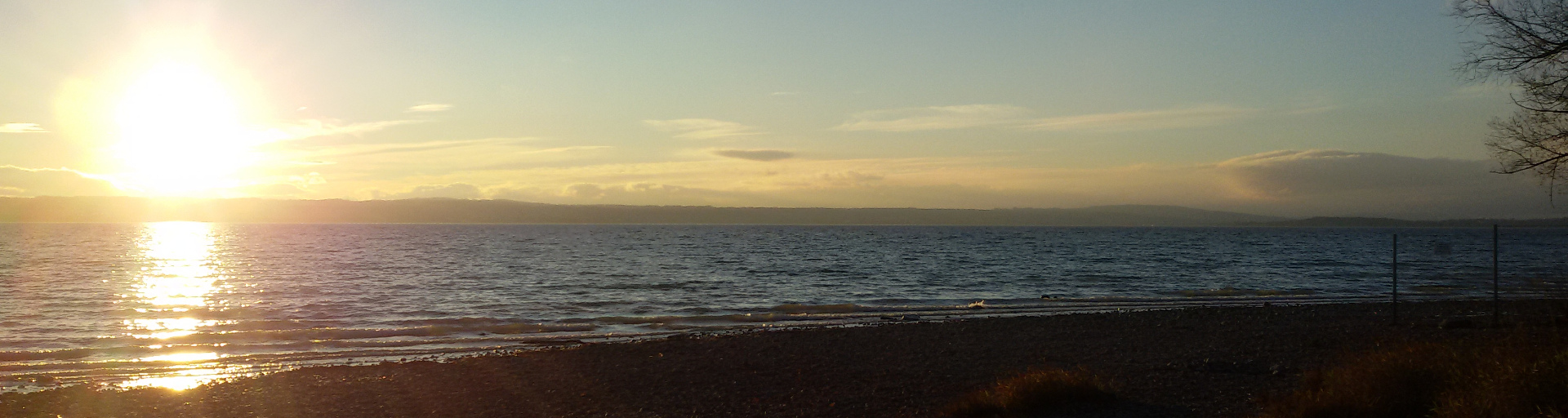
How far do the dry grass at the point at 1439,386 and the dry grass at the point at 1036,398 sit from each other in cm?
164

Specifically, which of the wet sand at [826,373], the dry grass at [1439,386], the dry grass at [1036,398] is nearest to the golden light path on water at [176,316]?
the wet sand at [826,373]

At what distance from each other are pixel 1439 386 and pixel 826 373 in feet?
25.8

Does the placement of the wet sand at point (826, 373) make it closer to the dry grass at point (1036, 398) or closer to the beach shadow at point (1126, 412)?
the beach shadow at point (1126, 412)

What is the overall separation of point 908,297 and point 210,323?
20.6 metres

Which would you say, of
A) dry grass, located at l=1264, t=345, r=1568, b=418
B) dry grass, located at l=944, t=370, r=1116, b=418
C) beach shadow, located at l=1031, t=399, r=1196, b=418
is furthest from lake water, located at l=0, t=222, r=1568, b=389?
dry grass, located at l=944, t=370, r=1116, b=418

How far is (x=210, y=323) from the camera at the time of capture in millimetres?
23734

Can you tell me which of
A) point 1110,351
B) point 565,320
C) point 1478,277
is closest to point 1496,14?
point 1110,351

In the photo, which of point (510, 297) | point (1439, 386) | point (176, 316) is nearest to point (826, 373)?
point (1439, 386)

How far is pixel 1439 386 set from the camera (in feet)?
22.7

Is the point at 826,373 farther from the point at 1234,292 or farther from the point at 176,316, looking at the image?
the point at 1234,292

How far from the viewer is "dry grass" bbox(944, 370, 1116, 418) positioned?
889 cm

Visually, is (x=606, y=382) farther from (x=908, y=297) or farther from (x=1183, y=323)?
(x=908, y=297)

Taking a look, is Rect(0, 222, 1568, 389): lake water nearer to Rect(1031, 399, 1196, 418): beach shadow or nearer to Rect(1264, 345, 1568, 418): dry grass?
Rect(1031, 399, 1196, 418): beach shadow

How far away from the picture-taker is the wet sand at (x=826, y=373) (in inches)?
424
